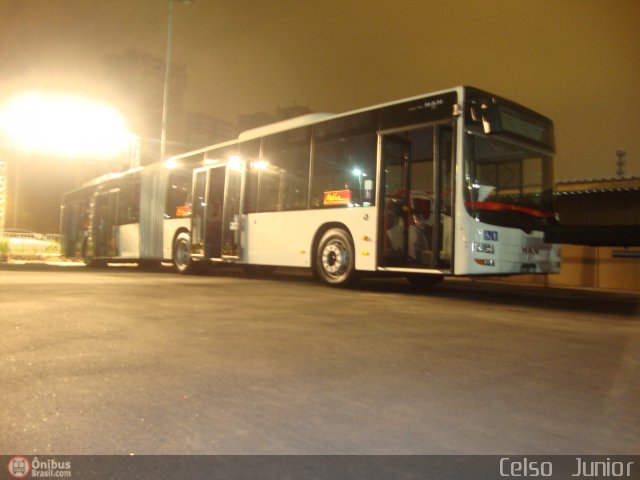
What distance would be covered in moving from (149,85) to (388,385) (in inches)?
2282

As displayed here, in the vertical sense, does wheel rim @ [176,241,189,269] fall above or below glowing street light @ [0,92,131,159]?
below

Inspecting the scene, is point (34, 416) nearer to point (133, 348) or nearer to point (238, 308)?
point (133, 348)

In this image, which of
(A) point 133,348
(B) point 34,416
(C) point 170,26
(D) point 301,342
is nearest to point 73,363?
(A) point 133,348

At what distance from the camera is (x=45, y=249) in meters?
28.7

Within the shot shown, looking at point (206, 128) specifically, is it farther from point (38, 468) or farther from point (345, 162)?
point (38, 468)

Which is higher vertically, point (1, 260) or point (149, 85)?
point (149, 85)

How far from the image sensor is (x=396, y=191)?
1052 cm

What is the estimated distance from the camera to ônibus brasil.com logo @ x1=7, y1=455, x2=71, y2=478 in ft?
8.05

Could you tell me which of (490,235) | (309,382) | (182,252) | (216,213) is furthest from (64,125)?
(309,382)

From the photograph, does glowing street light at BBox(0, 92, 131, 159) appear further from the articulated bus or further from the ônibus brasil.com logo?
the ônibus brasil.com logo

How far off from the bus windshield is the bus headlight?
39cm

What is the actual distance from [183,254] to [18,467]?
539 inches

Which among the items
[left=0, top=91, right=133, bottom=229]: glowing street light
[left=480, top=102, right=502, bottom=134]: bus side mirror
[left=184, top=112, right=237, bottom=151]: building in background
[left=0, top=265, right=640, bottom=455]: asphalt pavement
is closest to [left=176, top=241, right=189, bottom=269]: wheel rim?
[left=0, top=265, right=640, bottom=455]: asphalt pavement

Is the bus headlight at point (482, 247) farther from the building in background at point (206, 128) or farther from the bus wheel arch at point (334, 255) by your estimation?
the building in background at point (206, 128)
